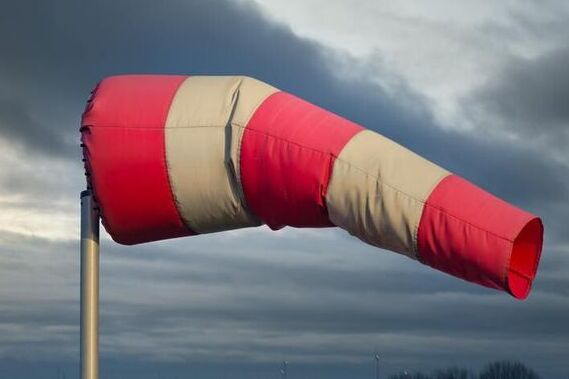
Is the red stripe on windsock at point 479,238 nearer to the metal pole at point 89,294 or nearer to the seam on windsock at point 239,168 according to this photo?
the seam on windsock at point 239,168

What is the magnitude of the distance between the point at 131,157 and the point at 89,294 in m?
1.12

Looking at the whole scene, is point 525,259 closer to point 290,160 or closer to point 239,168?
point 290,160

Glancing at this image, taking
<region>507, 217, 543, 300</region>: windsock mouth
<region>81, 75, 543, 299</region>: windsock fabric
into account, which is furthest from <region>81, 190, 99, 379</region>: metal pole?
<region>507, 217, 543, 300</region>: windsock mouth

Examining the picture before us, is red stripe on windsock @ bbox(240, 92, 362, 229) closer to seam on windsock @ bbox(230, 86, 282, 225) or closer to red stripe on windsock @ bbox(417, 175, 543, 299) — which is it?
seam on windsock @ bbox(230, 86, 282, 225)

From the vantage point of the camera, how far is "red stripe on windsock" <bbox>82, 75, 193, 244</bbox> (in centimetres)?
700

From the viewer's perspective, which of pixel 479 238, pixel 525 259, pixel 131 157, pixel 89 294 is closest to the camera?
pixel 479 238

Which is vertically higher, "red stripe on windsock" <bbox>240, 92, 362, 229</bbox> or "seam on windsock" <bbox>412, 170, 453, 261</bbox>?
"red stripe on windsock" <bbox>240, 92, 362, 229</bbox>

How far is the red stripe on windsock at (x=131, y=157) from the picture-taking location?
23.0ft

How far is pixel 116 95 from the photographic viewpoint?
720cm

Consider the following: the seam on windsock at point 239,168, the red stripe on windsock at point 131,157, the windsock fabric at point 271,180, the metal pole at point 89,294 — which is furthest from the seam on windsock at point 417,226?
the metal pole at point 89,294

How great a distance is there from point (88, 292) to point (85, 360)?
1.51 feet

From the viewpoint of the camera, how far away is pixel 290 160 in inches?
266

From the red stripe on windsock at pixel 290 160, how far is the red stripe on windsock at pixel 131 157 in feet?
1.89

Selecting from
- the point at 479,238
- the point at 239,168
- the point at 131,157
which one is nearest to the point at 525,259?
the point at 479,238
